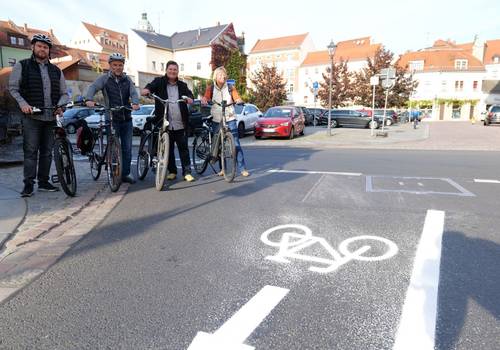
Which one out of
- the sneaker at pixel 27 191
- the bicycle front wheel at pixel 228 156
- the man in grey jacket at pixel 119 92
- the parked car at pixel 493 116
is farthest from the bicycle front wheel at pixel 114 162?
the parked car at pixel 493 116

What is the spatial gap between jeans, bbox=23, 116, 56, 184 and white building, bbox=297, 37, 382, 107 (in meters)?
69.1

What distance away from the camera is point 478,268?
3.14 metres

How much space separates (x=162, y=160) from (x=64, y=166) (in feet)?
4.50

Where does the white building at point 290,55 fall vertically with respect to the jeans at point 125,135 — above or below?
above

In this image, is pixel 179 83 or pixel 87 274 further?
pixel 179 83

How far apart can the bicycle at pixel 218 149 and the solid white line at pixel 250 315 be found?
12.9 ft

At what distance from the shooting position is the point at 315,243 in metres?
3.74

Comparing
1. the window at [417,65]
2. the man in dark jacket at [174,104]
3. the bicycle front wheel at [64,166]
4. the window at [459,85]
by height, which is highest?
the window at [417,65]

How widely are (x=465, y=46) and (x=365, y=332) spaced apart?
93086 mm

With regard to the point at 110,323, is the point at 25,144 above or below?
above

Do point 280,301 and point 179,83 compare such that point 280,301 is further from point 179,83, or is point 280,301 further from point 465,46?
point 465,46

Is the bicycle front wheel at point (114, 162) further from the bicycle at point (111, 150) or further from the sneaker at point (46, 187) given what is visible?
the sneaker at point (46, 187)

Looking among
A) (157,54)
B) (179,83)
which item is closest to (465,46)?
(157,54)

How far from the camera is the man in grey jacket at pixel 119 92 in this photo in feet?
19.9
